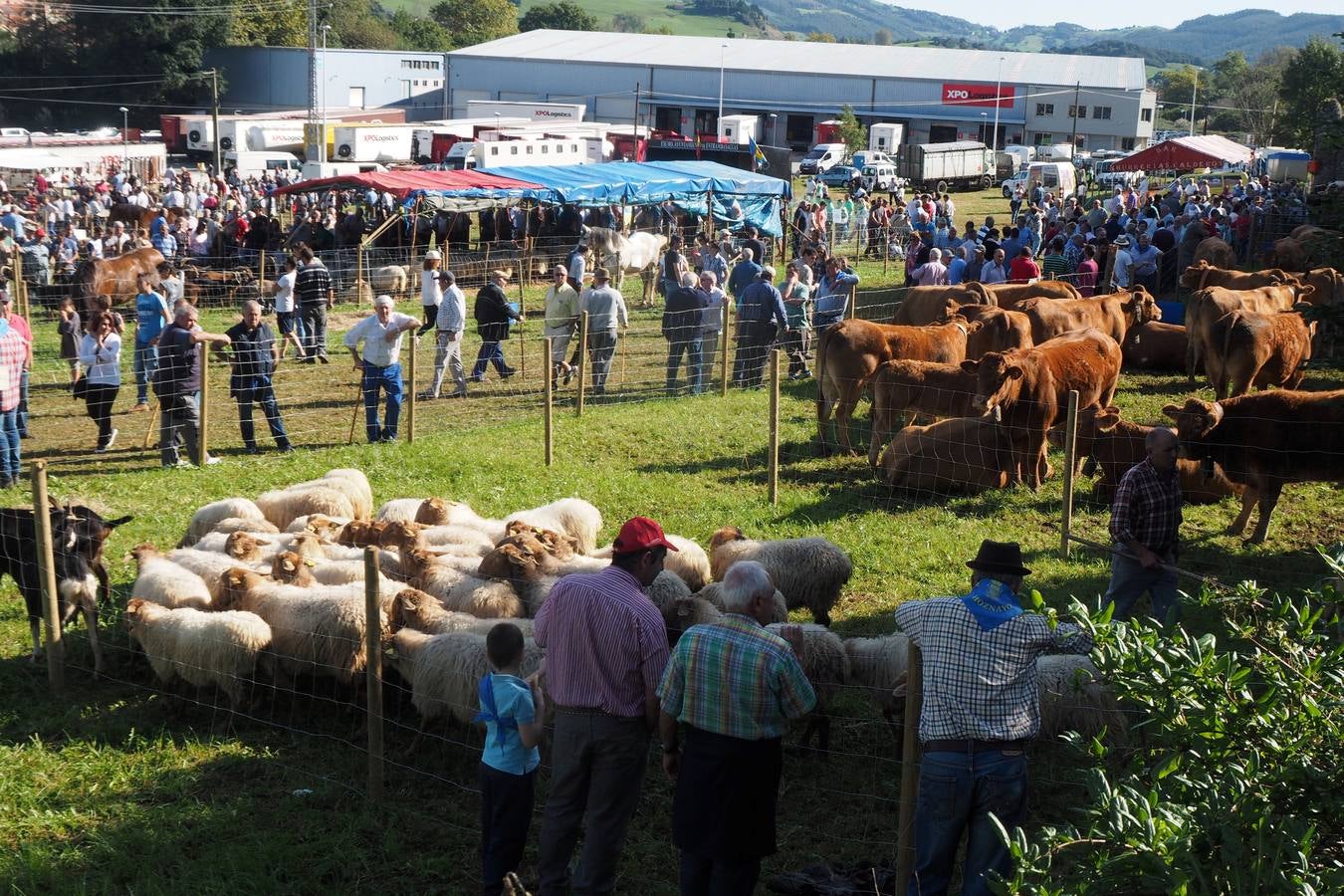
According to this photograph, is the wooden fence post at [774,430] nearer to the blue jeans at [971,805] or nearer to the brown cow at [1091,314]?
the brown cow at [1091,314]

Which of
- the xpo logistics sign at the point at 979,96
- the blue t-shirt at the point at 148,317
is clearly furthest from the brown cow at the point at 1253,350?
the xpo logistics sign at the point at 979,96

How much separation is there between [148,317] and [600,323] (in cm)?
560

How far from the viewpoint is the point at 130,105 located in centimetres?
7575

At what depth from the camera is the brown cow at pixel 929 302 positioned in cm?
1802

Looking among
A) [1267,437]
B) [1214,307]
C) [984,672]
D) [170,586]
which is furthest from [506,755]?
[1214,307]

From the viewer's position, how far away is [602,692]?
5309 millimetres

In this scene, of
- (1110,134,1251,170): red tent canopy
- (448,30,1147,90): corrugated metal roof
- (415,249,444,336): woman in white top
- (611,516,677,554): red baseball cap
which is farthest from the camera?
(448,30,1147,90): corrugated metal roof

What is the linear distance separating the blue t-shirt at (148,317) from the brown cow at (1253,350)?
12.7 m

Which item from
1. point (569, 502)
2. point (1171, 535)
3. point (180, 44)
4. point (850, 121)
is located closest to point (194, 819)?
point (569, 502)

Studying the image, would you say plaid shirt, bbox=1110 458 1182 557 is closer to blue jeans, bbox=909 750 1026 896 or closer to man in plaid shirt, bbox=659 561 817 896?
blue jeans, bbox=909 750 1026 896

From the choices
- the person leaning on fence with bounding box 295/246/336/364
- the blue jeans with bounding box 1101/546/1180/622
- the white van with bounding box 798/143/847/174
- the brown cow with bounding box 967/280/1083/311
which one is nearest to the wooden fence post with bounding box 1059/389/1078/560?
the blue jeans with bounding box 1101/546/1180/622

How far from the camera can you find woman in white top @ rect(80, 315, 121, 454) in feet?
45.7

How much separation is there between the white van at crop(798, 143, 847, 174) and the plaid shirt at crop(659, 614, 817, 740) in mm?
53193

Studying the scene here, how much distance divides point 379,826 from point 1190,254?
857 inches
